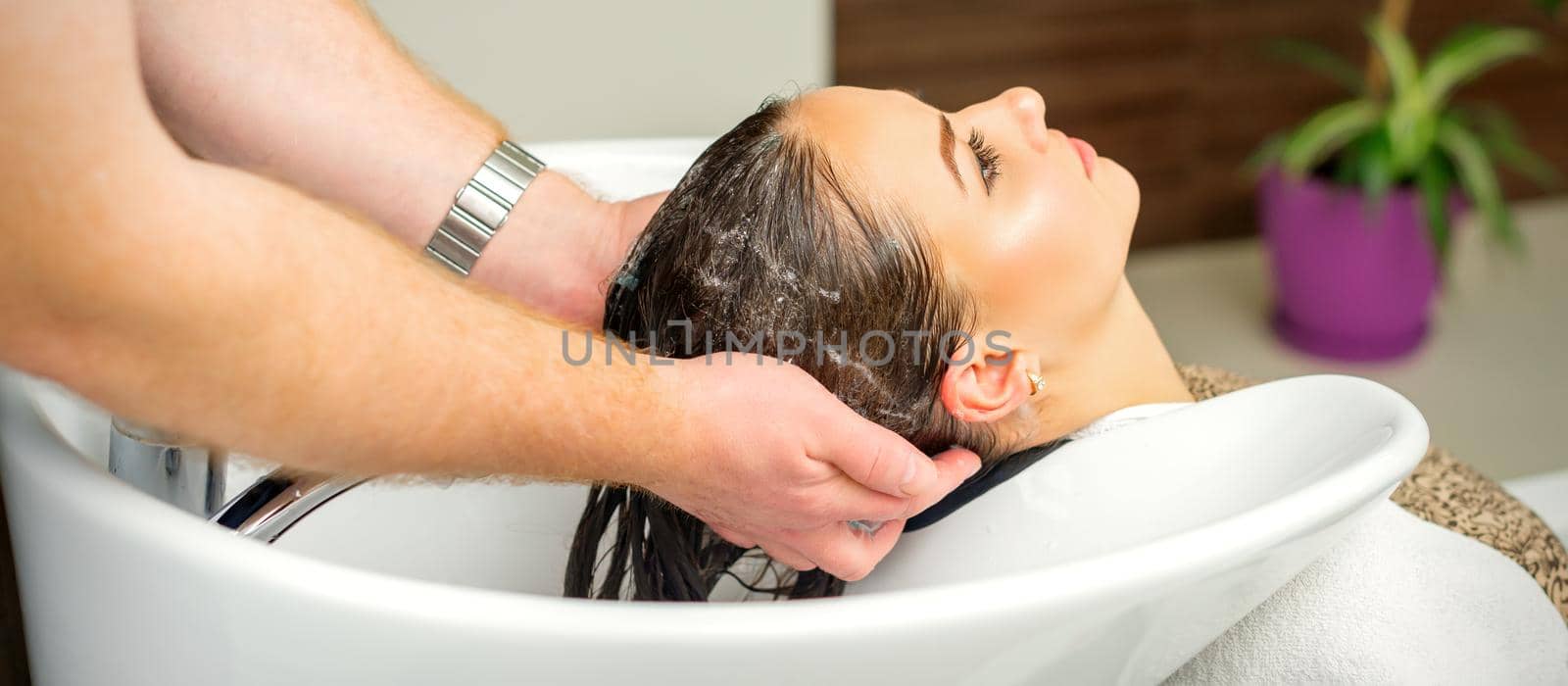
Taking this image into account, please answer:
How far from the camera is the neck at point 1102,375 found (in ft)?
3.70

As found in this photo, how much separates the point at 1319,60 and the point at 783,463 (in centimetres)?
223

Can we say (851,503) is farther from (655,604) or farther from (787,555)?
(655,604)

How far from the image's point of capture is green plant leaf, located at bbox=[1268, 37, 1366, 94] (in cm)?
274

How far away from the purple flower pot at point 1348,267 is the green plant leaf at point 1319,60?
8.6 inches

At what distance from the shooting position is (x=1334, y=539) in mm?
878

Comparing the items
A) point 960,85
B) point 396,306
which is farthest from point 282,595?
point 960,85

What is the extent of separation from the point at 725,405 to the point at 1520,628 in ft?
2.06

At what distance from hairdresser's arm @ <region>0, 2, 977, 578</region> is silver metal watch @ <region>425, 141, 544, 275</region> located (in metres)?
0.37

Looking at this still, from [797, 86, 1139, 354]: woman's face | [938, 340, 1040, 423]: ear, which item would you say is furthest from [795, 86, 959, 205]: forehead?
[938, 340, 1040, 423]: ear

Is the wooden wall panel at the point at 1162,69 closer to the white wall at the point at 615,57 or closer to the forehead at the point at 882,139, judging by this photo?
the white wall at the point at 615,57

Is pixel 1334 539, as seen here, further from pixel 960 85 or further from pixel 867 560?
pixel 960 85

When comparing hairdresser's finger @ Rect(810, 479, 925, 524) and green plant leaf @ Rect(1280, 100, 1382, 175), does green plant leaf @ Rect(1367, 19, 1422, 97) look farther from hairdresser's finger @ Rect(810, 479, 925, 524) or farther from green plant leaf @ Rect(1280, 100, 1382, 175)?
hairdresser's finger @ Rect(810, 479, 925, 524)

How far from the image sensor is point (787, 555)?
1.03 meters

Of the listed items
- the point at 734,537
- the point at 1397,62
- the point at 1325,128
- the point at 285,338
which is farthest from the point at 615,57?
the point at 1397,62
